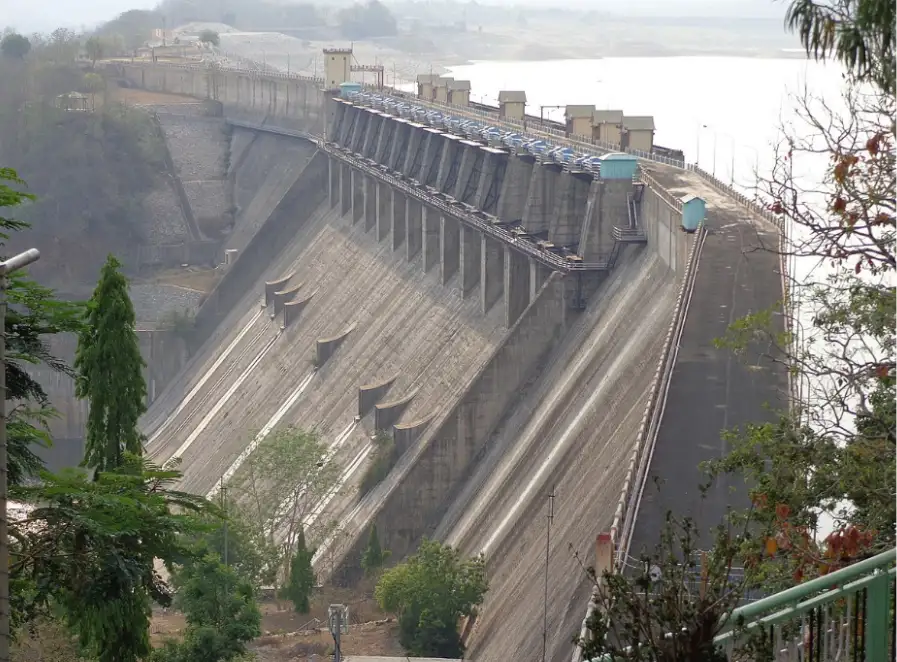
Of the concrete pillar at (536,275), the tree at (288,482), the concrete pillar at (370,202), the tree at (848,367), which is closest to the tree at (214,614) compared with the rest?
the tree at (288,482)

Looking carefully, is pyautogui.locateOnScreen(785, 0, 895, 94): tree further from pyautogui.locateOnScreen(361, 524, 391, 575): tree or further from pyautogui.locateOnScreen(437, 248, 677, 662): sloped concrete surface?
pyautogui.locateOnScreen(361, 524, 391, 575): tree

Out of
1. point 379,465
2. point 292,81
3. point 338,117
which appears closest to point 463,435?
point 379,465

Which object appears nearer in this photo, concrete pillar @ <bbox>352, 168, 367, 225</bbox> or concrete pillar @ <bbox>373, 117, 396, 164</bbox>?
concrete pillar @ <bbox>373, 117, 396, 164</bbox>

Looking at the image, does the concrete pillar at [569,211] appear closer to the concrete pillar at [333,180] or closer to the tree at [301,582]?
the tree at [301,582]

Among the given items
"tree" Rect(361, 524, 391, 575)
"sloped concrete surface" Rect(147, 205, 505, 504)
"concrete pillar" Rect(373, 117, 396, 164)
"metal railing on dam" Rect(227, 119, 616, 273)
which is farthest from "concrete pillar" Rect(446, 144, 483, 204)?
"tree" Rect(361, 524, 391, 575)

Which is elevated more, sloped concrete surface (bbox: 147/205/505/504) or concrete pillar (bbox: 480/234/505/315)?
concrete pillar (bbox: 480/234/505/315)

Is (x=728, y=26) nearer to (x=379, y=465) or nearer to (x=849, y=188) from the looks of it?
(x=379, y=465)

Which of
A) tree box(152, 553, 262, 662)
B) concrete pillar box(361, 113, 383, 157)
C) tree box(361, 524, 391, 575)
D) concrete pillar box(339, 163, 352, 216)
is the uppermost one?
concrete pillar box(361, 113, 383, 157)

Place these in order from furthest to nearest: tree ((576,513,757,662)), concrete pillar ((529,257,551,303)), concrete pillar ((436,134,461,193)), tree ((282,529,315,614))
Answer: concrete pillar ((436,134,461,193)), concrete pillar ((529,257,551,303)), tree ((282,529,315,614)), tree ((576,513,757,662))
